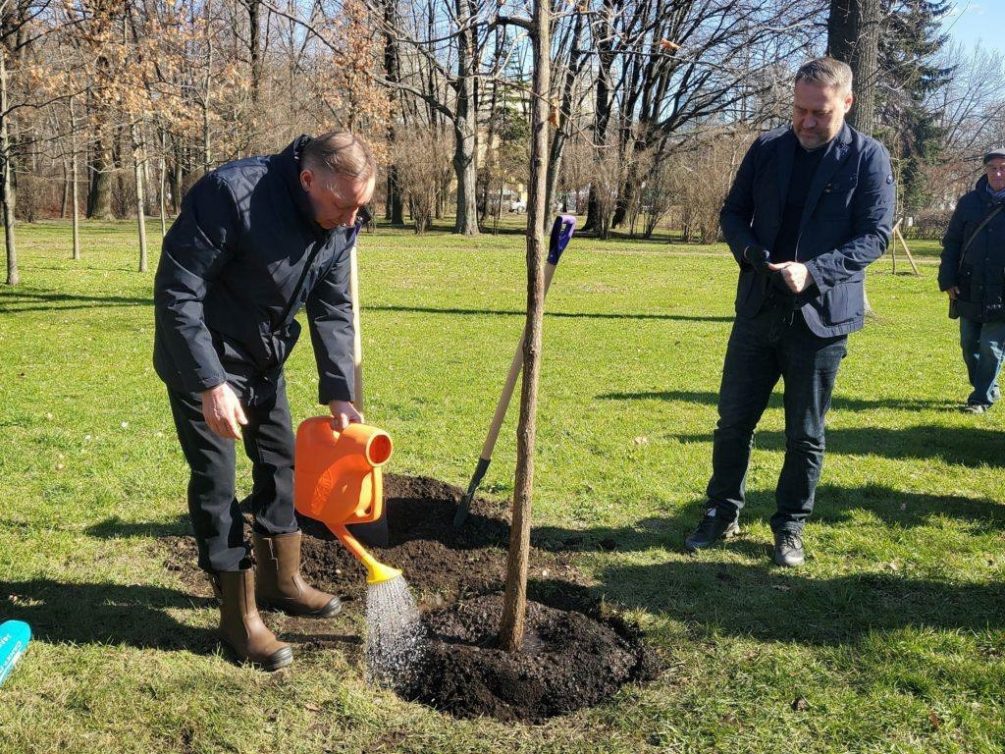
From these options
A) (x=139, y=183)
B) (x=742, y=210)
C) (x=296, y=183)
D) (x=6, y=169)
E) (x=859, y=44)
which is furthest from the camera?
(x=139, y=183)

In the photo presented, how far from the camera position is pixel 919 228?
38.9 metres

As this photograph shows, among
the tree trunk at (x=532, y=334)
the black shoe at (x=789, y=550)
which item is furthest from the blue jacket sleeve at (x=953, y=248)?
the tree trunk at (x=532, y=334)

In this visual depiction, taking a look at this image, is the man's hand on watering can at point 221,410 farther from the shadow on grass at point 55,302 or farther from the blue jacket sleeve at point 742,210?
the shadow on grass at point 55,302

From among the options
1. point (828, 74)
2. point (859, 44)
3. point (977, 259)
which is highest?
point (859, 44)

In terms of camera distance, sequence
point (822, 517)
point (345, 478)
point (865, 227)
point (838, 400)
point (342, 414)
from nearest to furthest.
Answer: point (345, 478), point (342, 414), point (865, 227), point (822, 517), point (838, 400)

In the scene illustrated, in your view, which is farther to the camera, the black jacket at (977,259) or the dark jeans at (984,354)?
the dark jeans at (984,354)

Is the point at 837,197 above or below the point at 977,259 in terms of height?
above

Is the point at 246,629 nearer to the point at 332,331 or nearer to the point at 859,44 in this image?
the point at 332,331

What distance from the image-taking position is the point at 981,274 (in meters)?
6.79

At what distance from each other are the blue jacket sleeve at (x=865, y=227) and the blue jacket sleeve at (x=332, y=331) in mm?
1902

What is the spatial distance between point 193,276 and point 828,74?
255 centimetres

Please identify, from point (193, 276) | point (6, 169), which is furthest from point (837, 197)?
point (6, 169)

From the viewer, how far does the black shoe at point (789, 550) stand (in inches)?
156

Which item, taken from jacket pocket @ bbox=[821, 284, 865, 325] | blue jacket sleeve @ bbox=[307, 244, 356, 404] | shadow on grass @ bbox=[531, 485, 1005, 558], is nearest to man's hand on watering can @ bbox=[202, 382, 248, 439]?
blue jacket sleeve @ bbox=[307, 244, 356, 404]
